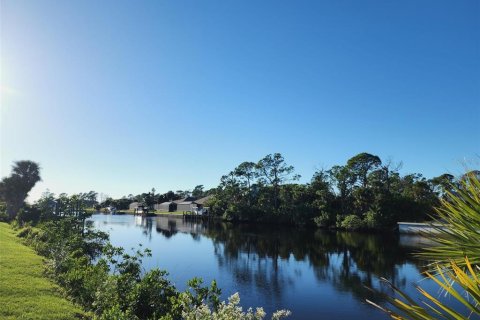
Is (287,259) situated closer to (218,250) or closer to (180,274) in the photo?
(218,250)

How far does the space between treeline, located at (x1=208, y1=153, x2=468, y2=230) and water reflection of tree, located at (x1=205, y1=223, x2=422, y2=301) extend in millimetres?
11542

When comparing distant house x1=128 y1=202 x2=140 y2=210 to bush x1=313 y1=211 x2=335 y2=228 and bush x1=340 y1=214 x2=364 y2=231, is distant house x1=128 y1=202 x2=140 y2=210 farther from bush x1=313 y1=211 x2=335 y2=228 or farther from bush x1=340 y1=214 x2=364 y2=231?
bush x1=340 y1=214 x2=364 y2=231

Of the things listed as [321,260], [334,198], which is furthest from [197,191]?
[321,260]

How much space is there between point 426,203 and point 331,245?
24.2 metres

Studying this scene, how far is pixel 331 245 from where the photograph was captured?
35.4 metres

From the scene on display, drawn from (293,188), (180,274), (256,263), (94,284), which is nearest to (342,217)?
(293,188)

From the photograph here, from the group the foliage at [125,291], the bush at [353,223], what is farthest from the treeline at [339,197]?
the foliage at [125,291]

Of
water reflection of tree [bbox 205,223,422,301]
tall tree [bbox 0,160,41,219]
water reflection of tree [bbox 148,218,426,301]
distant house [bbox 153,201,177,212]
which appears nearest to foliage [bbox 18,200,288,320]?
water reflection of tree [bbox 148,218,426,301]

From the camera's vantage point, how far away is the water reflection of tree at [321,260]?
19.7 metres

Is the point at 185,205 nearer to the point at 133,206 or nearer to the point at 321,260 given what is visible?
the point at 133,206

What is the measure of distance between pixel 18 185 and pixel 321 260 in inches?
1214

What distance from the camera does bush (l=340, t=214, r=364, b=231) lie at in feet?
164

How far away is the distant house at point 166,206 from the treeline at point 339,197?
34.1 m

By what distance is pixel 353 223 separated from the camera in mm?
50188
